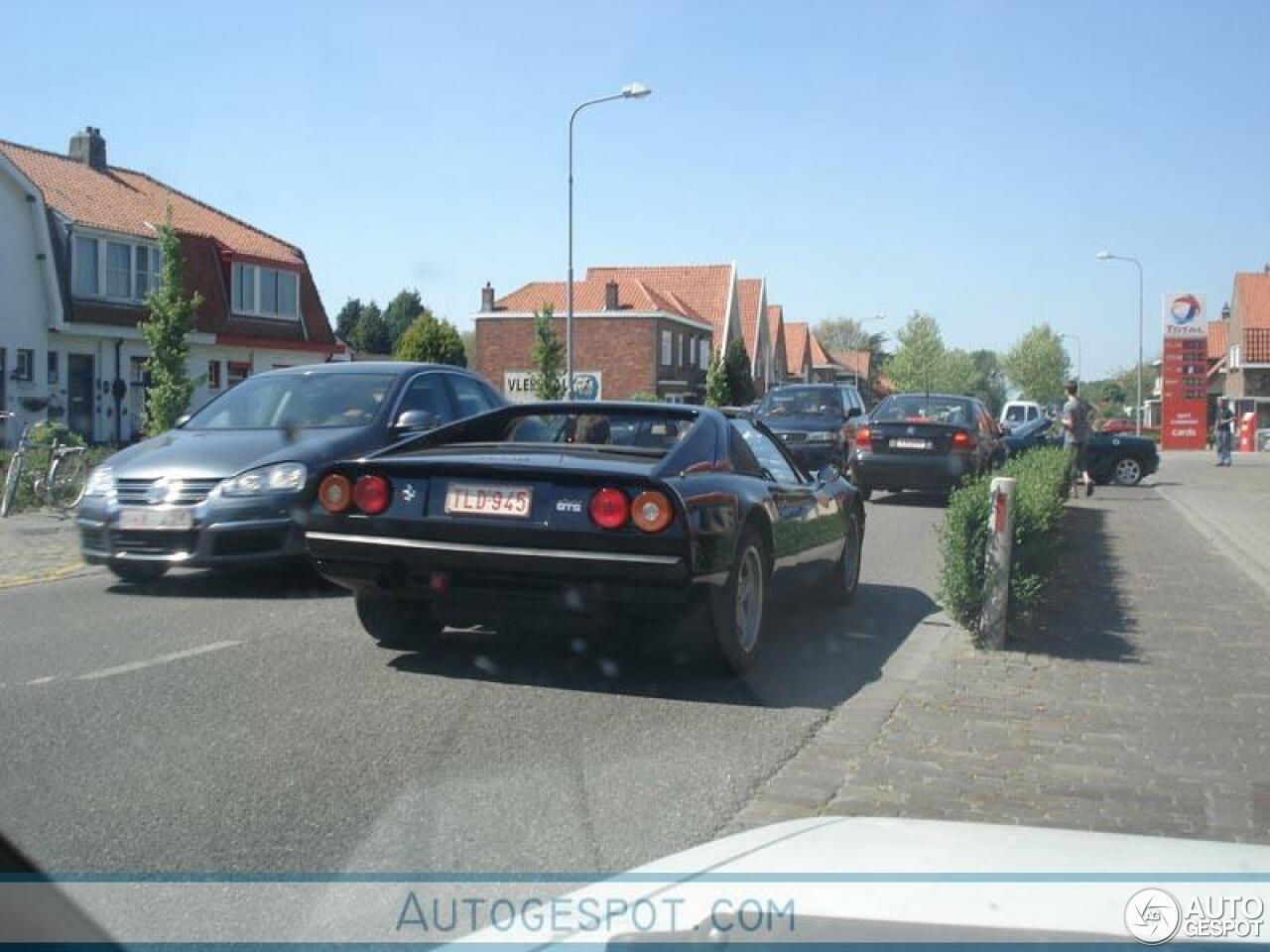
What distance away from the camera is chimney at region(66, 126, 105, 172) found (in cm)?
3838

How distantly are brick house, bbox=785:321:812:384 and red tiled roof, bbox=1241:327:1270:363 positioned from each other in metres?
37.6

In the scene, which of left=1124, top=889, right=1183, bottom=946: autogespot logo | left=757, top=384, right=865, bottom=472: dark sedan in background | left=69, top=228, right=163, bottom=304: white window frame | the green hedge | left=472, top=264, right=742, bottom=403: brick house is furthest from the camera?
left=472, top=264, right=742, bottom=403: brick house

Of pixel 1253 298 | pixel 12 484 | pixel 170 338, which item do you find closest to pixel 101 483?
pixel 12 484

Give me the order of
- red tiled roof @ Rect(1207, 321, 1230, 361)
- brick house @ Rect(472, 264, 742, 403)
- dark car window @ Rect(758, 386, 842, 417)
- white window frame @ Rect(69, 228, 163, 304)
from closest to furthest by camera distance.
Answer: dark car window @ Rect(758, 386, 842, 417) < white window frame @ Rect(69, 228, 163, 304) < brick house @ Rect(472, 264, 742, 403) < red tiled roof @ Rect(1207, 321, 1230, 361)

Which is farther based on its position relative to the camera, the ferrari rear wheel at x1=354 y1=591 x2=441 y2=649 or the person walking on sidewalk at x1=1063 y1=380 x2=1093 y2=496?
the person walking on sidewalk at x1=1063 y1=380 x2=1093 y2=496

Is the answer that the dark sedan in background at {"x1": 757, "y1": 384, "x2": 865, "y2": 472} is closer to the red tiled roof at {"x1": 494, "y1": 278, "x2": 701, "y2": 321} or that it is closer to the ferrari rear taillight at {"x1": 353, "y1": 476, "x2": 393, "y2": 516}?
the ferrari rear taillight at {"x1": 353, "y1": 476, "x2": 393, "y2": 516}

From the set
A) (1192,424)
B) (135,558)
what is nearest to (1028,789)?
(135,558)

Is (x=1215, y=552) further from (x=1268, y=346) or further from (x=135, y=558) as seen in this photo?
(x=1268, y=346)

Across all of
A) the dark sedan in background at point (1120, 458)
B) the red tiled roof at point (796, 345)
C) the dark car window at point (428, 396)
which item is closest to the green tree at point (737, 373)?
the dark sedan in background at point (1120, 458)

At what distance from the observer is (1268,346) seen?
61.3m

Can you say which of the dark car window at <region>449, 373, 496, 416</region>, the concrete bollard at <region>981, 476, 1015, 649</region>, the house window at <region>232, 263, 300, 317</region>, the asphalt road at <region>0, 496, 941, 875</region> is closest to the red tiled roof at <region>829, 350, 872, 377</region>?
the house window at <region>232, 263, 300, 317</region>

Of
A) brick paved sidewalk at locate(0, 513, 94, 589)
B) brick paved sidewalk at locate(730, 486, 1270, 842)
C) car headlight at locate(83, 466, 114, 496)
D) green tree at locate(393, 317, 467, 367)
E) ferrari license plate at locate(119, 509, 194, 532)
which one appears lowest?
brick paved sidewalk at locate(730, 486, 1270, 842)

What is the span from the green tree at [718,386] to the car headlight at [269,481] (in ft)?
149

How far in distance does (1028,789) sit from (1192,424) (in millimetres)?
54514
